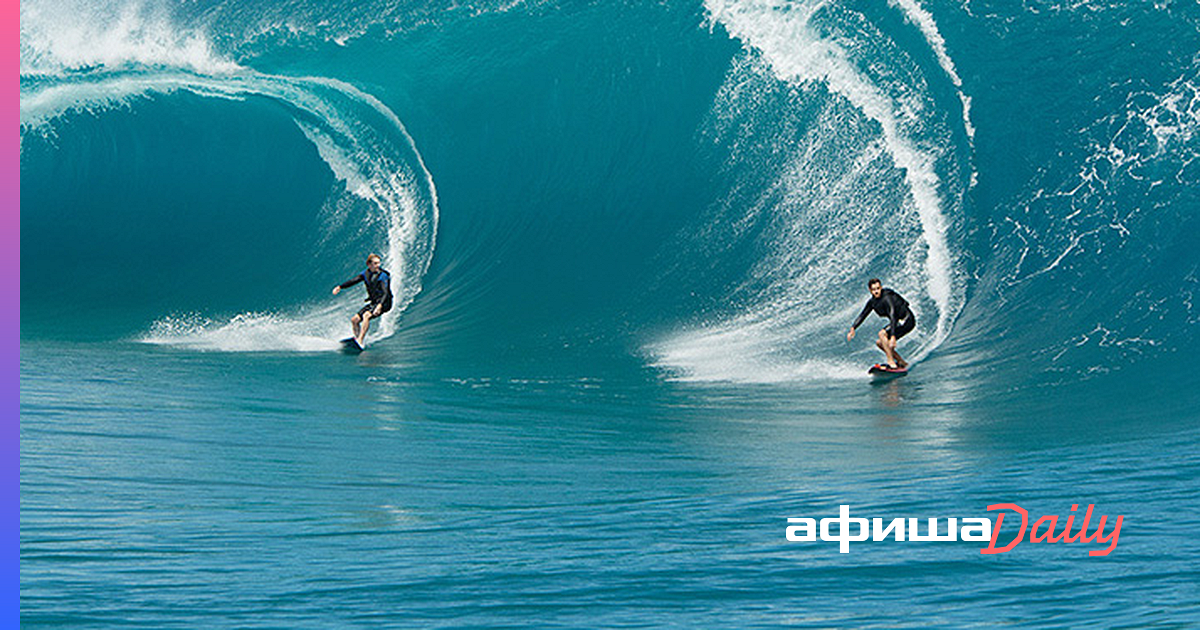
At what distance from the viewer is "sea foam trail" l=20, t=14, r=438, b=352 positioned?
11.9 metres

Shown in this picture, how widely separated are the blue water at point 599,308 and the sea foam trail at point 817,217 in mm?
38

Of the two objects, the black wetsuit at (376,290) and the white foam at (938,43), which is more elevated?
the white foam at (938,43)

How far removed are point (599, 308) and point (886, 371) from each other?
10.1 feet

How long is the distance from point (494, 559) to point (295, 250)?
913 centimetres

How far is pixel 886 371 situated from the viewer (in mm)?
9328

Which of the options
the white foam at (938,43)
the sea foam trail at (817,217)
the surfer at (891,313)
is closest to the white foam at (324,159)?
the sea foam trail at (817,217)

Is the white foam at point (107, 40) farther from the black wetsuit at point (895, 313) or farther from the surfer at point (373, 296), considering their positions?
the black wetsuit at point (895, 313)

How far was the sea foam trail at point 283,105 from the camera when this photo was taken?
11898 millimetres

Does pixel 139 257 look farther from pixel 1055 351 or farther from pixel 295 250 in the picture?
pixel 1055 351

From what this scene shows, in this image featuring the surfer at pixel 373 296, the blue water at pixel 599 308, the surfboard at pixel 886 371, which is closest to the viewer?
the blue water at pixel 599 308

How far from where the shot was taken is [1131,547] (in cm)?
521

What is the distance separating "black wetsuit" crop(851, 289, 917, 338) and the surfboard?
29 cm

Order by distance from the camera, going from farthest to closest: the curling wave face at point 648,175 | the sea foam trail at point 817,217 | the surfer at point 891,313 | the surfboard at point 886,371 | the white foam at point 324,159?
the white foam at point 324,159 → the curling wave face at point 648,175 → the sea foam trail at point 817,217 → the surfer at point 891,313 → the surfboard at point 886,371

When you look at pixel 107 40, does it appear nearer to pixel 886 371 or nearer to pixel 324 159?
pixel 324 159
